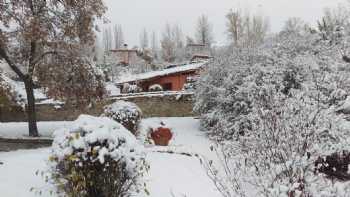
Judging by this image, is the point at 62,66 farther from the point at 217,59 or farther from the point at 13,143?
the point at 217,59

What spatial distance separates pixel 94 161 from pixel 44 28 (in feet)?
27.4

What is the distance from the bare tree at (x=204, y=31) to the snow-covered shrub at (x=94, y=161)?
47.7 m

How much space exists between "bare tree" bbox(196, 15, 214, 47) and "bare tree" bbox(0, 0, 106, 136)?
39.5 meters

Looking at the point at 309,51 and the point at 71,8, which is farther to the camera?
the point at 309,51

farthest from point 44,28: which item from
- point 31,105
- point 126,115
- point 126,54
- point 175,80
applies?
point 126,54

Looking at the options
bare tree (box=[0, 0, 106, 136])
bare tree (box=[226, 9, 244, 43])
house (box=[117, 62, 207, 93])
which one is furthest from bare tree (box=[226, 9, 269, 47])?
bare tree (box=[0, 0, 106, 136])

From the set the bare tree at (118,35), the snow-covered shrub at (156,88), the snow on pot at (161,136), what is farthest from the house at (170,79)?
the bare tree at (118,35)

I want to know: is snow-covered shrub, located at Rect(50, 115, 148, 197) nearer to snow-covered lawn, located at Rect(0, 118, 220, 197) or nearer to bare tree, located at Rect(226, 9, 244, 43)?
snow-covered lawn, located at Rect(0, 118, 220, 197)

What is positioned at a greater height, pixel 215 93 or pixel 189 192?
pixel 215 93

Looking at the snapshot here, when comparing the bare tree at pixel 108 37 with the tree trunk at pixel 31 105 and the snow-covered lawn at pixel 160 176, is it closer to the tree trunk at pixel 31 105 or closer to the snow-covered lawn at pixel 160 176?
the tree trunk at pixel 31 105

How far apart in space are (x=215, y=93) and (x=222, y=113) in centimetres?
123

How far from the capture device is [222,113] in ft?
46.9

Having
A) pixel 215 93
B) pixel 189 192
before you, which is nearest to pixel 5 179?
pixel 189 192

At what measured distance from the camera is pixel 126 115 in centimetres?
1070
